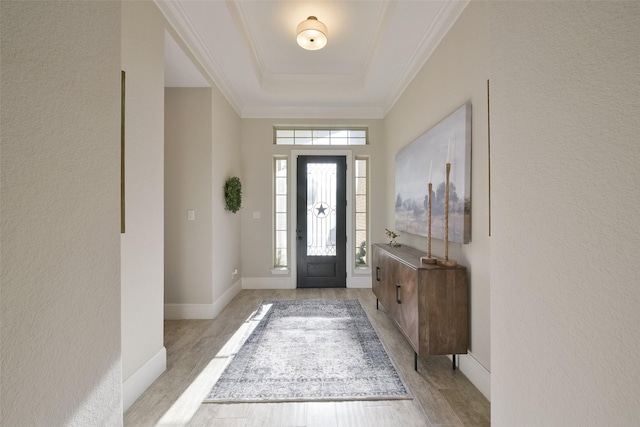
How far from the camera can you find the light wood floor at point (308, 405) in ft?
5.78

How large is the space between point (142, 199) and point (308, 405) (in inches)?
69.7

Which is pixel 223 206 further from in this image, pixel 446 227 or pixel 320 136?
pixel 446 227

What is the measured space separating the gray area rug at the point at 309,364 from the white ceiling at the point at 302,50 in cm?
276

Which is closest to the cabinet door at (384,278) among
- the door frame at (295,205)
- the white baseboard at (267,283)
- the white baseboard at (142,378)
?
the door frame at (295,205)

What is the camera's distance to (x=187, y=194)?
3.42 metres

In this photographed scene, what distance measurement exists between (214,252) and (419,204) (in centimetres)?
239

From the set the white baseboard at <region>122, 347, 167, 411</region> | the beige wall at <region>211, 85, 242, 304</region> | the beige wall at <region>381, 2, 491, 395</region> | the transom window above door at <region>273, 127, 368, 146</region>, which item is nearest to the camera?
the white baseboard at <region>122, 347, 167, 411</region>

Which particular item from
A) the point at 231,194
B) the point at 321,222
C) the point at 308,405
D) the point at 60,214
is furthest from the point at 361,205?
the point at 60,214

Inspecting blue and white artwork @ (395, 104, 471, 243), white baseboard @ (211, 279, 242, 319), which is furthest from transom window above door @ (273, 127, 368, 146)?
white baseboard @ (211, 279, 242, 319)

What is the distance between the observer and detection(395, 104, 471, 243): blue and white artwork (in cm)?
219

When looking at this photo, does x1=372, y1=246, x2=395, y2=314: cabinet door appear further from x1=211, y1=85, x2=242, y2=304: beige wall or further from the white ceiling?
the white ceiling

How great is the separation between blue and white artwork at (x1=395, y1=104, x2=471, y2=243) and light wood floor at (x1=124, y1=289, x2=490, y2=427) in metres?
1.04

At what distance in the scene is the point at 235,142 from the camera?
14.6 feet

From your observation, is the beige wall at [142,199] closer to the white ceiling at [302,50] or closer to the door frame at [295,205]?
the white ceiling at [302,50]
